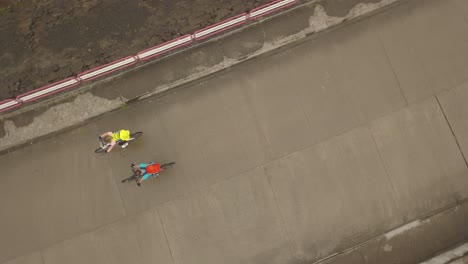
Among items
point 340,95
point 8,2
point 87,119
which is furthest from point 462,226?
point 8,2

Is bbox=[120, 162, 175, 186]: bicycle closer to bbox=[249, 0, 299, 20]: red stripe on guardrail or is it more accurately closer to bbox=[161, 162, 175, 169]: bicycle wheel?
bbox=[161, 162, 175, 169]: bicycle wheel

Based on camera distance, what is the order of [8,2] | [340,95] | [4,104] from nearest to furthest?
[4,104] → [340,95] → [8,2]

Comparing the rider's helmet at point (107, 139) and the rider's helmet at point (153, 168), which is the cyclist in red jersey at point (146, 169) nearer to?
the rider's helmet at point (153, 168)

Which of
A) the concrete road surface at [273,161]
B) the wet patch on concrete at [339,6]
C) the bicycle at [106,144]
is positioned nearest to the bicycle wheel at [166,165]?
the concrete road surface at [273,161]

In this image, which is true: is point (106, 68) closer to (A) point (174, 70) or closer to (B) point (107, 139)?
(A) point (174, 70)

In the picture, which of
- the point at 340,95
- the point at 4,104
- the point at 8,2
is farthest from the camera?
the point at 8,2

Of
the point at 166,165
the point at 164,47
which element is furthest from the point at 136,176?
the point at 164,47

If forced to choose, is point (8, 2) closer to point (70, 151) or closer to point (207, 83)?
point (70, 151)
